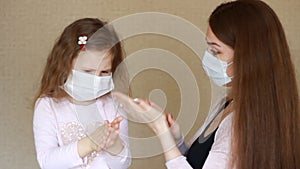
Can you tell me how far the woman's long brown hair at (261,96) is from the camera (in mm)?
946

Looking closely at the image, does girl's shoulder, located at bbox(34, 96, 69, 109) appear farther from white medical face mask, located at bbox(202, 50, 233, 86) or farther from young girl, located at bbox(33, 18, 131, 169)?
white medical face mask, located at bbox(202, 50, 233, 86)

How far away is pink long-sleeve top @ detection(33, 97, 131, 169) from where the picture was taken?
113 cm

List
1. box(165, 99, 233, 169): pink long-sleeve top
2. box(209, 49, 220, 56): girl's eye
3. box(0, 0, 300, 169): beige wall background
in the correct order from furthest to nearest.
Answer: box(0, 0, 300, 169): beige wall background → box(209, 49, 220, 56): girl's eye → box(165, 99, 233, 169): pink long-sleeve top

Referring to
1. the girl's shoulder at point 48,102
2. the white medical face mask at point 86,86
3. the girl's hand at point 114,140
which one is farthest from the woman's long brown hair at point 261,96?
the girl's shoulder at point 48,102

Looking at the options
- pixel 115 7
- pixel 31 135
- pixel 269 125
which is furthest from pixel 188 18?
pixel 269 125

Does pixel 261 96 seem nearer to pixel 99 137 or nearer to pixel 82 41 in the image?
pixel 99 137

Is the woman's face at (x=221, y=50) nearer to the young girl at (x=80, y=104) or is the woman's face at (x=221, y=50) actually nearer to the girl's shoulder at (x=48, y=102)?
the young girl at (x=80, y=104)

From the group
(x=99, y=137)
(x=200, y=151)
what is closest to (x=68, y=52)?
(x=99, y=137)

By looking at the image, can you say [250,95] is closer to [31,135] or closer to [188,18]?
[188,18]

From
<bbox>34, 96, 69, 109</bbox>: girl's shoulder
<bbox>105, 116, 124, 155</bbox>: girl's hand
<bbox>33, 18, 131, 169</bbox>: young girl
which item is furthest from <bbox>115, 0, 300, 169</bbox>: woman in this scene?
<bbox>34, 96, 69, 109</bbox>: girl's shoulder

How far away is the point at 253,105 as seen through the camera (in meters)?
0.95

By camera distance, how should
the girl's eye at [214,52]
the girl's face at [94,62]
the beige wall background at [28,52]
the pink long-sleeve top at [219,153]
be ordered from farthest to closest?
the beige wall background at [28,52], the girl's face at [94,62], the girl's eye at [214,52], the pink long-sleeve top at [219,153]

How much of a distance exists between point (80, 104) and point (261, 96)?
577 millimetres

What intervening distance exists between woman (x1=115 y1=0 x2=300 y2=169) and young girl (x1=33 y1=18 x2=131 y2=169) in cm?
24
